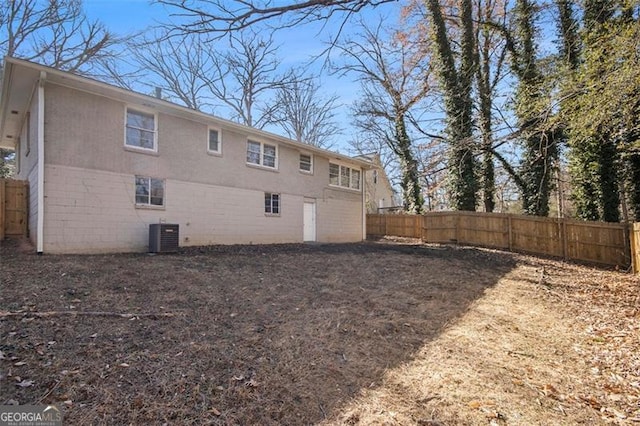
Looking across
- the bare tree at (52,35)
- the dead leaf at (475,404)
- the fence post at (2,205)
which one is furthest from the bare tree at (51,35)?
the dead leaf at (475,404)

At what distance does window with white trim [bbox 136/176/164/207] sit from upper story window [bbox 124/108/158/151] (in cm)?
98

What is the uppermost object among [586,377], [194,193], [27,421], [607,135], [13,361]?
[607,135]

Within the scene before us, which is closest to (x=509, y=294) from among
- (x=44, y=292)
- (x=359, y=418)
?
(x=359, y=418)

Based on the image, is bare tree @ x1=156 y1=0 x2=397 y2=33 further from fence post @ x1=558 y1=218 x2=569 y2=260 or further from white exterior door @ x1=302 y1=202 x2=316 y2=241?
fence post @ x1=558 y1=218 x2=569 y2=260

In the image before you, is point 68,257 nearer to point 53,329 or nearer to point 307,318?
point 53,329

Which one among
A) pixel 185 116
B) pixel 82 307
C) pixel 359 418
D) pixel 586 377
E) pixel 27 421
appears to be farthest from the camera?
pixel 185 116

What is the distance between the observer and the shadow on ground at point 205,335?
116 inches

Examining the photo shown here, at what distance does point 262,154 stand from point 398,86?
39.7 feet

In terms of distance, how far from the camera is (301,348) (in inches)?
165

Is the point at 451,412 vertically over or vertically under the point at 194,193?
under

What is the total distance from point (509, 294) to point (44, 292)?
28.7 ft

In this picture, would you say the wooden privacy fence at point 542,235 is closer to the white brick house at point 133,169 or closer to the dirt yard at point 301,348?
the dirt yard at point 301,348

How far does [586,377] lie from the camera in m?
3.97

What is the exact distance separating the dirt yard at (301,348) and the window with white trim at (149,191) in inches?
106
